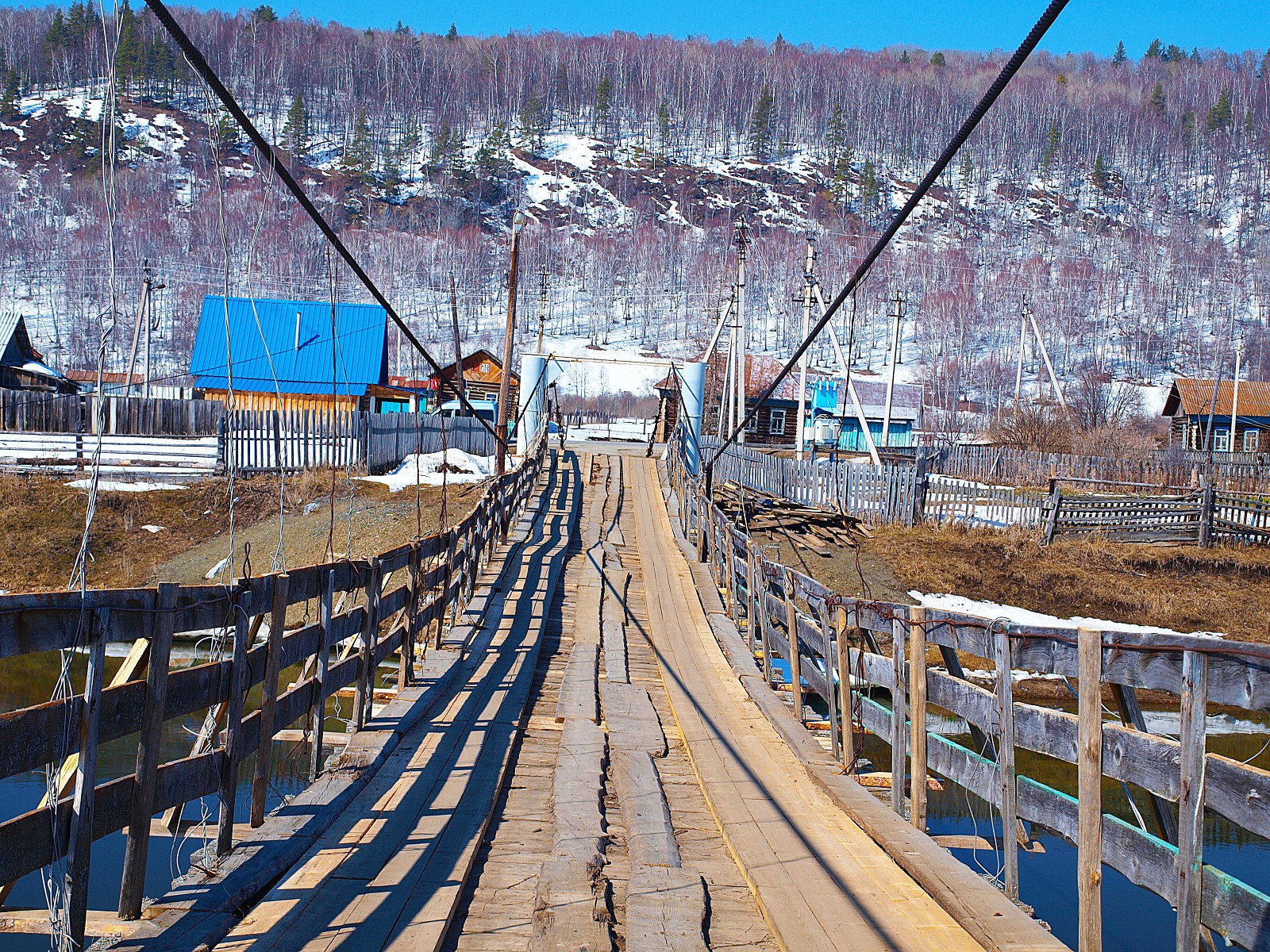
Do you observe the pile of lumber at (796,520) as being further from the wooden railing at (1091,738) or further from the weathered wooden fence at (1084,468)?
the wooden railing at (1091,738)

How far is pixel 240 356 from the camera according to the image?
36.2 metres

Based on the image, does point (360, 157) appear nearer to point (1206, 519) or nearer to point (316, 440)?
point (316, 440)

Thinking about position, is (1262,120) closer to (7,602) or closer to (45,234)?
(45,234)

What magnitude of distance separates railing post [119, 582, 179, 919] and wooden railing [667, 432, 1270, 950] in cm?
365

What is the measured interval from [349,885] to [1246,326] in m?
152

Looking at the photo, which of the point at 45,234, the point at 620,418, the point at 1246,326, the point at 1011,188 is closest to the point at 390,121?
the point at 45,234

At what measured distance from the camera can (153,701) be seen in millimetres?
3908

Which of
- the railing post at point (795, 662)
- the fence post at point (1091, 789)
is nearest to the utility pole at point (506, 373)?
the railing post at point (795, 662)

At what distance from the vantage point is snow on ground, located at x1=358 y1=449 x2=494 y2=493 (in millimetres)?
26672

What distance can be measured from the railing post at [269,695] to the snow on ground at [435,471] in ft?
68.5

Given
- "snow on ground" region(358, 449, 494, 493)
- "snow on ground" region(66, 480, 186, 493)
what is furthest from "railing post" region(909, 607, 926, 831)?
"snow on ground" region(66, 480, 186, 493)

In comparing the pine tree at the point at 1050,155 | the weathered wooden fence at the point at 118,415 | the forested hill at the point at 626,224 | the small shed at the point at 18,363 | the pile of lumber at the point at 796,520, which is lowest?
the pile of lumber at the point at 796,520

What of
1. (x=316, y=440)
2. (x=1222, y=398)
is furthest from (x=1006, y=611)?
(x=1222, y=398)

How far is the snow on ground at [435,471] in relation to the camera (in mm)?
26672
